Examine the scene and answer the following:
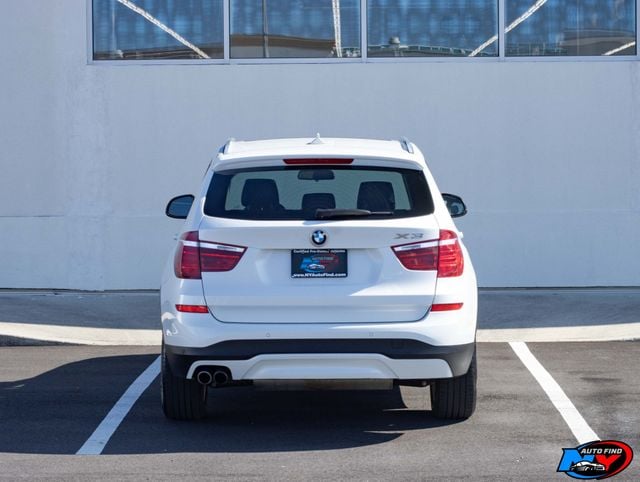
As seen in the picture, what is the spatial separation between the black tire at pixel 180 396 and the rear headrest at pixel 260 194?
41.0 inches

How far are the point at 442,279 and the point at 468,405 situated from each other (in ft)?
3.24

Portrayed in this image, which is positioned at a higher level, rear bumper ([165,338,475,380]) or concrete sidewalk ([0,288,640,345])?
rear bumper ([165,338,475,380])

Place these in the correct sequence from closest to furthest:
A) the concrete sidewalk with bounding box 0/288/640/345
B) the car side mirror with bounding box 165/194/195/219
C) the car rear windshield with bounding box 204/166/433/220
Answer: the car rear windshield with bounding box 204/166/433/220, the car side mirror with bounding box 165/194/195/219, the concrete sidewalk with bounding box 0/288/640/345

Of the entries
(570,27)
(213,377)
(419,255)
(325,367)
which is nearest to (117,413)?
(213,377)

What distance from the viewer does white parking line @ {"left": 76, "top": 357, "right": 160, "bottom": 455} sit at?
7.09 meters

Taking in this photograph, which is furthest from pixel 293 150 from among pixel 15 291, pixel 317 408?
pixel 15 291

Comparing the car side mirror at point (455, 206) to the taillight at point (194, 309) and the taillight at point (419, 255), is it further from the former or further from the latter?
the taillight at point (194, 309)

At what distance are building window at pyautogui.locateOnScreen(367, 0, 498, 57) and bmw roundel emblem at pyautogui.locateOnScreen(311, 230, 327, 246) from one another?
745cm

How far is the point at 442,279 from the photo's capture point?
23.4 feet

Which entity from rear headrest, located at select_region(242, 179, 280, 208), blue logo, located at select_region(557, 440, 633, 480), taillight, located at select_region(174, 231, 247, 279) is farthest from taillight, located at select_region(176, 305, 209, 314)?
blue logo, located at select_region(557, 440, 633, 480)

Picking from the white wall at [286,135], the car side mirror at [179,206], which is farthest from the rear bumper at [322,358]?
the white wall at [286,135]

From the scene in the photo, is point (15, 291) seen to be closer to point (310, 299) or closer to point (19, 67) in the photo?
point (19, 67)

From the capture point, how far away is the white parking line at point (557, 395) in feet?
24.3

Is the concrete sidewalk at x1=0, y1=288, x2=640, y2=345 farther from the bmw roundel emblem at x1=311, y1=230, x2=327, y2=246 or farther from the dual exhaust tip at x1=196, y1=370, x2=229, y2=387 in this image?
the bmw roundel emblem at x1=311, y1=230, x2=327, y2=246
